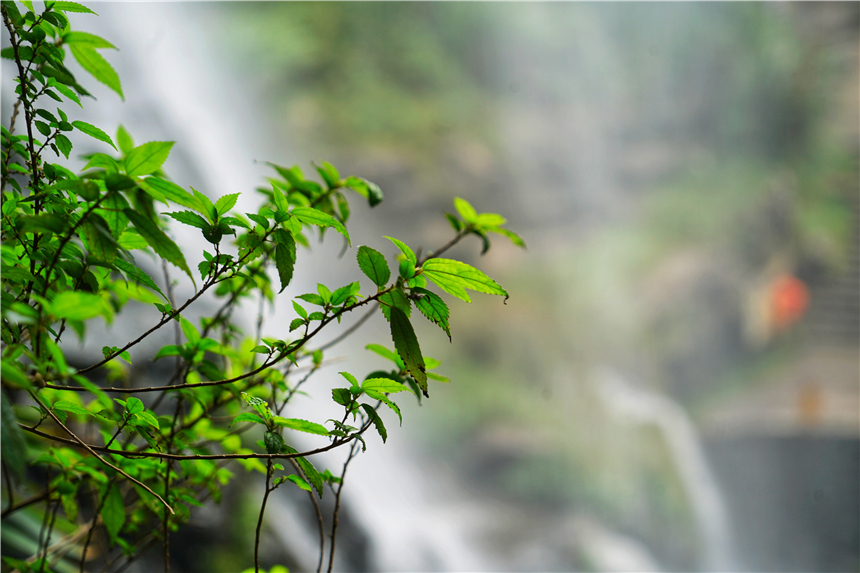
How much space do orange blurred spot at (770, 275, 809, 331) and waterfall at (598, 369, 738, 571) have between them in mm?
1580

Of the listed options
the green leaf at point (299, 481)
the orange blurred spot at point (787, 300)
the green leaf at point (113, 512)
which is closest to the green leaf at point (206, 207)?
the green leaf at point (299, 481)

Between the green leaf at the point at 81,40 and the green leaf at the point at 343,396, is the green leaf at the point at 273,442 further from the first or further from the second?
the green leaf at the point at 81,40

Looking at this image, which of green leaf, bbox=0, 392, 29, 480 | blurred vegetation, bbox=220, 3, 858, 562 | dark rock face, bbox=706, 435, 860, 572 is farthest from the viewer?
blurred vegetation, bbox=220, 3, 858, 562

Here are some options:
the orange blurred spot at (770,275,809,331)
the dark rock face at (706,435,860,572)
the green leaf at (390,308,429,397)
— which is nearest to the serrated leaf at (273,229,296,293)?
the green leaf at (390,308,429,397)

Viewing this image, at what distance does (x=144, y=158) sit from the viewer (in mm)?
368

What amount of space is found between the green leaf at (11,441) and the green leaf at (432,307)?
289mm

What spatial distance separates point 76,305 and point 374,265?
233 millimetres

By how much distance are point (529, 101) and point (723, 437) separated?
3.99 m

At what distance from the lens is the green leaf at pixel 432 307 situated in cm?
45

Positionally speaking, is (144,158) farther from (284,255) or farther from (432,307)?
(432,307)

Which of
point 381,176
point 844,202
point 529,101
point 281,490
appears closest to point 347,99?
point 381,176

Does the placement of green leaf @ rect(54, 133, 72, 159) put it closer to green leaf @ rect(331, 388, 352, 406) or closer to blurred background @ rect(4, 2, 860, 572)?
green leaf @ rect(331, 388, 352, 406)

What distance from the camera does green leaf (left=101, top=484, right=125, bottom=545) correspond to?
58 centimetres

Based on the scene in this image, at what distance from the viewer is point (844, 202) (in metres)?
5.93
